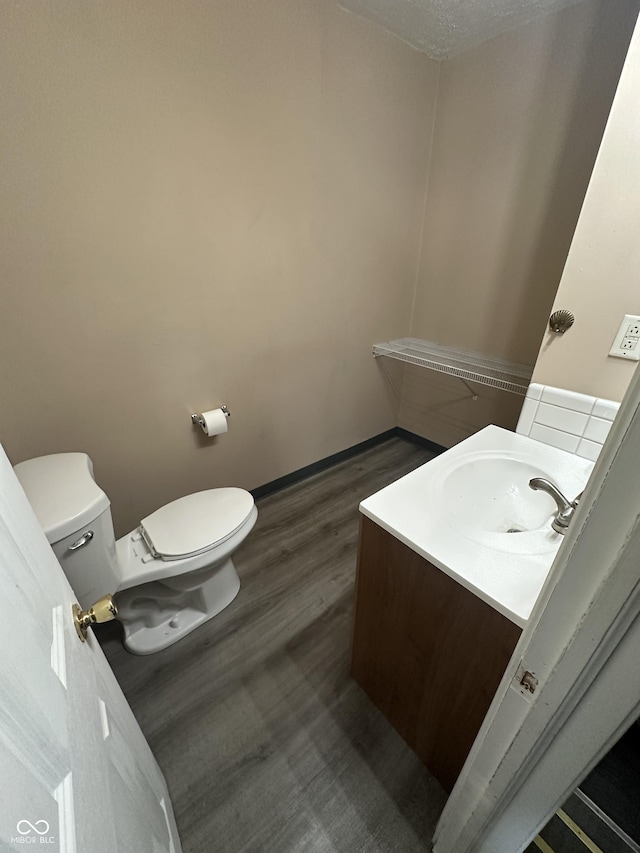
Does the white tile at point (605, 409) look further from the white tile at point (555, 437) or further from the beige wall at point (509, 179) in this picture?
A: the beige wall at point (509, 179)

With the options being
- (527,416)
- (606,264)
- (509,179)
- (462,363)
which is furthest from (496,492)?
(509,179)

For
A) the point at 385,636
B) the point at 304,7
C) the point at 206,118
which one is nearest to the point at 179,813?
the point at 385,636

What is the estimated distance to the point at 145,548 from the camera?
1.27m

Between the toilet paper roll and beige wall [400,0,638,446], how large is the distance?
1.53m

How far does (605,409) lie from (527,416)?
234 millimetres

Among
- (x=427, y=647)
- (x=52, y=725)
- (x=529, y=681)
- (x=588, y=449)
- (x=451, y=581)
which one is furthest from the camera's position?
(x=588, y=449)

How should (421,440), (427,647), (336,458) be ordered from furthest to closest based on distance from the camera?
(421,440) < (336,458) < (427,647)

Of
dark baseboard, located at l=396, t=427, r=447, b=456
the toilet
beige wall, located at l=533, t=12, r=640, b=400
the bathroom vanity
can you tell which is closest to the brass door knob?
the toilet

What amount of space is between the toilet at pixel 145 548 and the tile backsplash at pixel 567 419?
1159 millimetres

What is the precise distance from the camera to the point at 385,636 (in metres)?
1.00

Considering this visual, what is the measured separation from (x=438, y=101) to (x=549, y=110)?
0.63 meters

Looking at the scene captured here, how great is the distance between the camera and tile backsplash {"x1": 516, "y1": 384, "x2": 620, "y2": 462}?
1.14m

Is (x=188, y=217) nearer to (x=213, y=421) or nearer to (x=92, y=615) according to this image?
(x=213, y=421)

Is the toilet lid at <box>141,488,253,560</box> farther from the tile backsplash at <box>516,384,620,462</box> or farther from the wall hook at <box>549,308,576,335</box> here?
the wall hook at <box>549,308,576,335</box>
